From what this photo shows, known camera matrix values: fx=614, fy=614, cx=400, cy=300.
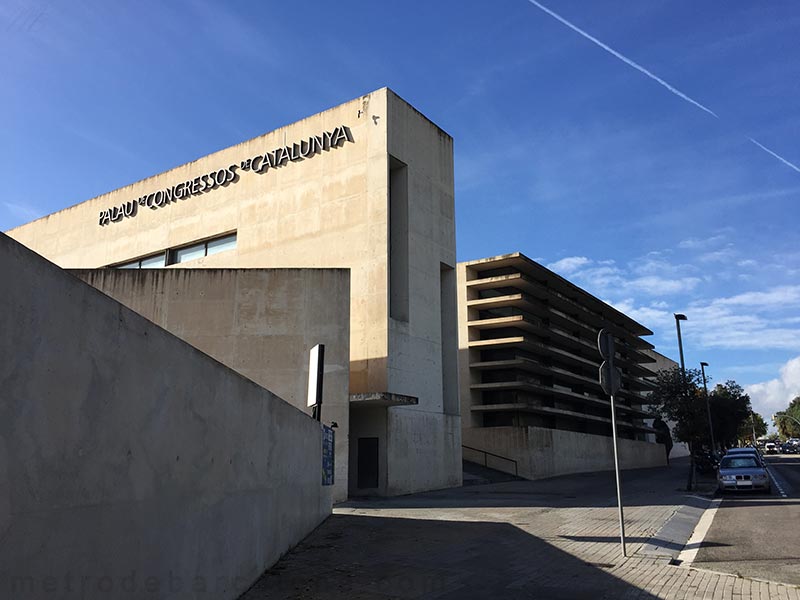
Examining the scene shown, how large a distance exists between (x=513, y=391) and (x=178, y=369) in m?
36.5

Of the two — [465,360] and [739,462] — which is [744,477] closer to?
[739,462]

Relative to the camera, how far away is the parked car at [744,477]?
66.7 feet

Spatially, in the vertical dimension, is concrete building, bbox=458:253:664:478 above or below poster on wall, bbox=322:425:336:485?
above

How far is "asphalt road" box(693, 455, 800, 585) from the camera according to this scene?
8352 millimetres

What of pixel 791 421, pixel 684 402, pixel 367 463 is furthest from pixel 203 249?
pixel 791 421

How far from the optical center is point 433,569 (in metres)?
8.45

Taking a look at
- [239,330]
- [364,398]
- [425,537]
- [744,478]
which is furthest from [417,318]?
[425,537]

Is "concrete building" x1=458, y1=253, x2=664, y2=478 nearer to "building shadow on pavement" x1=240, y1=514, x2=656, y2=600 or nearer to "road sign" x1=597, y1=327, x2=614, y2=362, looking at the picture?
"building shadow on pavement" x1=240, y1=514, x2=656, y2=600

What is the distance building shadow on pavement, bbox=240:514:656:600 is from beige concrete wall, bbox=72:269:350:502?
28.6 ft

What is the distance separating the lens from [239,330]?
20.7 meters

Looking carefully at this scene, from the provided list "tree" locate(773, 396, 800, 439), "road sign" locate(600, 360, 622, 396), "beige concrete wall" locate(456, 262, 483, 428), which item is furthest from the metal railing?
"tree" locate(773, 396, 800, 439)

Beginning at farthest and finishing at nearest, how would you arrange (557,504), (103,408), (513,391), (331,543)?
1. (513,391)
2. (557,504)
3. (331,543)
4. (103,408)

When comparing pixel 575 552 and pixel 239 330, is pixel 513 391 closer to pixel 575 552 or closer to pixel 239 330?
pixel 239 330

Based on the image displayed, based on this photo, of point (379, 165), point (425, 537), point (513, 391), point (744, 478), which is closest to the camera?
point (425, 537)
